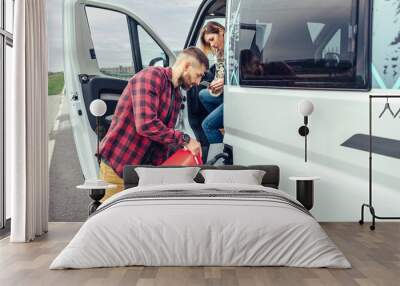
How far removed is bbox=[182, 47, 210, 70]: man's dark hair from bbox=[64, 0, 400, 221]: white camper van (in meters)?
0.09

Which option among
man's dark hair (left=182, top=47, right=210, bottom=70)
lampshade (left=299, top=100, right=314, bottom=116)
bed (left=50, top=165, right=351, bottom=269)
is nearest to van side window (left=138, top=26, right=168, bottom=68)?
man's dark hair (left=182, top=47, right=210, bottom=70)

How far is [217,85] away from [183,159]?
3.13 feet

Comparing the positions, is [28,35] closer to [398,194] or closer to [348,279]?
[348,279]

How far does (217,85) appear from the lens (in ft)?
23.2

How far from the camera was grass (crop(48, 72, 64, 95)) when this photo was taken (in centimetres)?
702

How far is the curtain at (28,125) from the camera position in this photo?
5.73 meters

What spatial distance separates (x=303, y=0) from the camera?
6711 mm

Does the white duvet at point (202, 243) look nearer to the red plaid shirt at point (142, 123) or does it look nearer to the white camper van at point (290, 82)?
the white camper van at point (290, 82)

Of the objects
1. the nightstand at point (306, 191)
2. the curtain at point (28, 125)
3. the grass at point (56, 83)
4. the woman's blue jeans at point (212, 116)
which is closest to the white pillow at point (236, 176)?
the nightstand at point (306, 191)

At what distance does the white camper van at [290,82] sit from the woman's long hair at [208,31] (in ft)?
0.22

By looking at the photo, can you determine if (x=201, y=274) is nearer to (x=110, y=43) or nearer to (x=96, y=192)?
(x=96, y=192)

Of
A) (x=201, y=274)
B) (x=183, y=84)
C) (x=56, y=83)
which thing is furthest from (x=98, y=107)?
(x=201, y=274)

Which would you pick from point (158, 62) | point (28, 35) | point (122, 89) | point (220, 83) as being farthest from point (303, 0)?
point (28, 35)

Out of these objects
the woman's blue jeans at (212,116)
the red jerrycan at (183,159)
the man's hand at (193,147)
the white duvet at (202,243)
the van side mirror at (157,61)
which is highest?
the van side mirror at (157,61)
